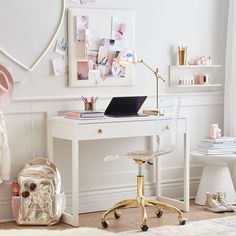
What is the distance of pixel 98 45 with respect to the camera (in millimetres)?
5074

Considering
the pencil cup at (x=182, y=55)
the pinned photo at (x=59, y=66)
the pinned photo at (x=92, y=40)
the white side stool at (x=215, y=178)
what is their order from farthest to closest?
1. the pencil cup at (x=182, y=55)
2. the white side stool at (x=215, y=178)
3. the pinned photo at (x=92, y=40)
4. the pinned photo at (x=59, y=66)

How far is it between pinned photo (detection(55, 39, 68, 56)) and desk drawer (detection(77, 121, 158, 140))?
2.28ft

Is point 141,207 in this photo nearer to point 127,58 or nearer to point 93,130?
point 93,130

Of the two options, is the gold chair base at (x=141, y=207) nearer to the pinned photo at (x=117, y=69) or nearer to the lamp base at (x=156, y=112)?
the lamp base at (x=156, y=112)

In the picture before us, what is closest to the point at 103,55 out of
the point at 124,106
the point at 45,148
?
the point at 124,106

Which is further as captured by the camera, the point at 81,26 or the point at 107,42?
the point at 107,42

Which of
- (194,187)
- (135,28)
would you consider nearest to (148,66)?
(135,28)

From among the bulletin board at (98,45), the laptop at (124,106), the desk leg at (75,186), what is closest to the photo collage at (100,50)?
the bulletin board at (98,45)

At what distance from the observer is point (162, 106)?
4.88 meters

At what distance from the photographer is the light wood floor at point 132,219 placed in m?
4.59

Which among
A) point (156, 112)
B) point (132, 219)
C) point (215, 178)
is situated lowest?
point (132, 219)

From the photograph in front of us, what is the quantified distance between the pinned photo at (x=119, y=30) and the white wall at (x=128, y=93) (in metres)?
0.11

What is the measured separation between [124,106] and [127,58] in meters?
0.43

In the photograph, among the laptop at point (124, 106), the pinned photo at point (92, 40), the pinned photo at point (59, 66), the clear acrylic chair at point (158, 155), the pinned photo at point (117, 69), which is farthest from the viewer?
the pinned photo at point (117, 69)
